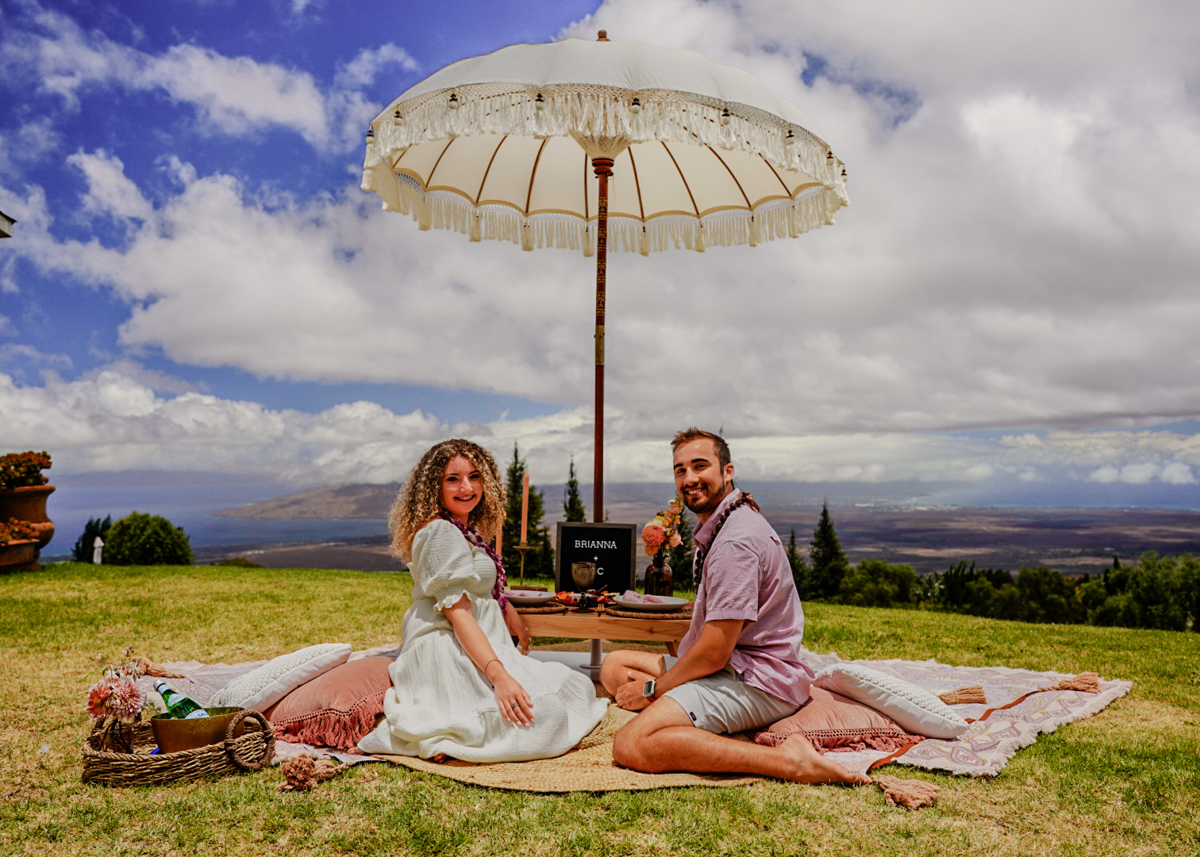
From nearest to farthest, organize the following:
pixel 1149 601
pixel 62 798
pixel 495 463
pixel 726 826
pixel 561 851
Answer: pixel 561 851 → pixel 726 826 → pixel 62 798 → pixel 495 463 → pixel 1149 601

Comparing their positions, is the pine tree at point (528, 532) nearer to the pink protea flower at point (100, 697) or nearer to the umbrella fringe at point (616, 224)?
the umbrella fringe at point (616, 224)

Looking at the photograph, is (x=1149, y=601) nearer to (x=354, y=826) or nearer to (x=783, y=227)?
(x=783, y=227)

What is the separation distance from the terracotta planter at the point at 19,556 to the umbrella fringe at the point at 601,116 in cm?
1067

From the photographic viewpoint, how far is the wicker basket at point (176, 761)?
118 inches

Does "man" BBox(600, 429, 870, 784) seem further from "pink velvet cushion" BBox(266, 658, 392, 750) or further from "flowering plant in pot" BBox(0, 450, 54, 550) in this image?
"flowering plant in pot" BBox(0, 450, 54, 550)

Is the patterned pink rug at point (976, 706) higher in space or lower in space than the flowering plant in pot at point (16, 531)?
lower

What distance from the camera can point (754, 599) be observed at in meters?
3.16

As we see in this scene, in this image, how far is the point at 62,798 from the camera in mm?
2891

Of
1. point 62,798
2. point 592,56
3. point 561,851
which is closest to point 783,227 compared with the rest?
point 592,56

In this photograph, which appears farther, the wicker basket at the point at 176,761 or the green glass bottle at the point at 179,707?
the green glass bottle at the point at 179,707

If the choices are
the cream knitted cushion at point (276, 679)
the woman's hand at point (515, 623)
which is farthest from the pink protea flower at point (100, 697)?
the woman's hand at point (515, 623)

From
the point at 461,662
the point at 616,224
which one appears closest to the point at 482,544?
the point at 461,662

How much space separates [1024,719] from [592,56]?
14.0 feet

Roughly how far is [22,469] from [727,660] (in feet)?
40.4
